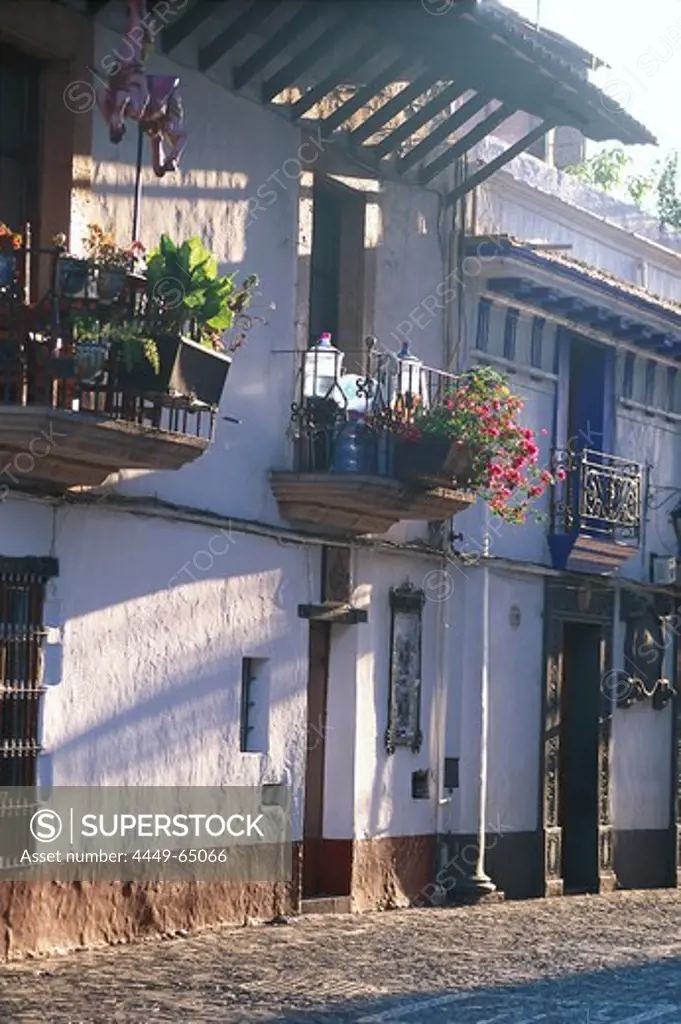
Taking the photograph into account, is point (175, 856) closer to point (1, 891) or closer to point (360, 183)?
point (1, 891)

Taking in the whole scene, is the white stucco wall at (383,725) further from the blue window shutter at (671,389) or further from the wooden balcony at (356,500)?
the blue window shutter at (671,389)

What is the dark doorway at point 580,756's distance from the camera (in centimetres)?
2408

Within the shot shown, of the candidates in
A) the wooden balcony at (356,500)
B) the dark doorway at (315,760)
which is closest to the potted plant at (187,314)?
the wooden balcony at (356,500)

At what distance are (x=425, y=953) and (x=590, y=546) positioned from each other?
7.27m

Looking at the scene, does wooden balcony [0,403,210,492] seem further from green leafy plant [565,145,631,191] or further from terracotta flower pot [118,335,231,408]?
green leafy plant [565,145,631,191]

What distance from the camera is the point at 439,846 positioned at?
827 inches

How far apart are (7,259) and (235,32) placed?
3.44 m

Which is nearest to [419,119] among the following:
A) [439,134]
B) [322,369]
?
[439,134]

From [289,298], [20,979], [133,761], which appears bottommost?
[20,979]

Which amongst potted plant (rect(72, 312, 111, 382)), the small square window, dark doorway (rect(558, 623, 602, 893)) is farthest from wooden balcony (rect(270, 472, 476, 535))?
dark doorway (rect(558, 623, 602, 893))

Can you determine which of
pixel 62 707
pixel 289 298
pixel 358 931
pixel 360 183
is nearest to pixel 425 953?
pixel 358 931

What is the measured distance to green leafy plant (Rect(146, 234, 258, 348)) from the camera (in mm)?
15070

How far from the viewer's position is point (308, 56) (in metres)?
18.0

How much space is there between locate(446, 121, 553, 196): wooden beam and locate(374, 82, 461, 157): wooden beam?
0.79 m
